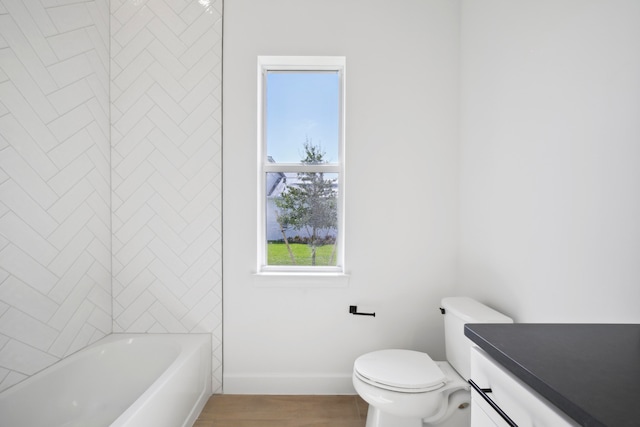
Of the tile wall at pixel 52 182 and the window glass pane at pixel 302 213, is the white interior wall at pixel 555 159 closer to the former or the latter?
the window glass pane at pixel 302 213

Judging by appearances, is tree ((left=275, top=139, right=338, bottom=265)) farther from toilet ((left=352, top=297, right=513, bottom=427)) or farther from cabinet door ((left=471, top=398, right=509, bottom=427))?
cabinet door ((left=471, top=398, right=509, bottom=427))

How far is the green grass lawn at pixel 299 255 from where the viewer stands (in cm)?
217

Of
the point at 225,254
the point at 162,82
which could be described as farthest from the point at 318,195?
the point at 162,82

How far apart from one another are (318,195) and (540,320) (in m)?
1.43

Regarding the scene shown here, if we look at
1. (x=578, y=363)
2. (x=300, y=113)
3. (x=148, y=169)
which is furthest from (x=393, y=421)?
(x=148, y=169)

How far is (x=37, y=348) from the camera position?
4.94 ft

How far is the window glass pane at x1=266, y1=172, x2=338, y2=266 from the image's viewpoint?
2176 mm

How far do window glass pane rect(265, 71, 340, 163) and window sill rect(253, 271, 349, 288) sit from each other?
32.2 inches

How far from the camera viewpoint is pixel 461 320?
1.54 m

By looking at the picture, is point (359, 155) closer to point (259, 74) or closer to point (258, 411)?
point (259, 74)

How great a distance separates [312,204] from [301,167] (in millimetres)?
278

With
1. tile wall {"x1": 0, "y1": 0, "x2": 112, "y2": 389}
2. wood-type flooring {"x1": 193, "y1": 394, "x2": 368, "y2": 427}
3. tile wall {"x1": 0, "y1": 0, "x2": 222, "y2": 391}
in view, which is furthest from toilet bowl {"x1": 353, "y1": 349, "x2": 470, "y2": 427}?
tile wall {"x1": 0, "y1": 0, "x2": 112, "y2": 389}

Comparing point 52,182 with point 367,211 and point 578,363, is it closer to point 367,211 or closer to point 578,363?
point 367,211

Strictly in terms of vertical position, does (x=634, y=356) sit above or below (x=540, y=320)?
above
